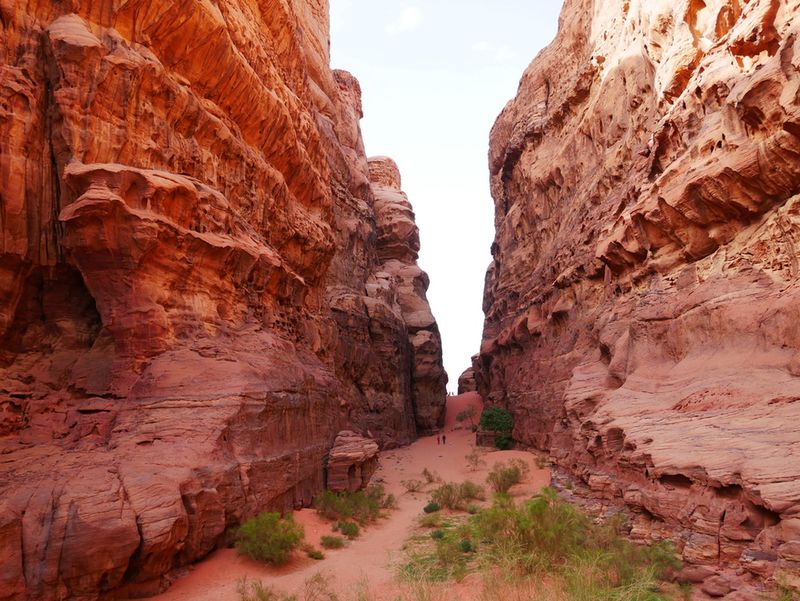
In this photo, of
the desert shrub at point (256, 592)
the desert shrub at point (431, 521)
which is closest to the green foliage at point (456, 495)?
the desert shrub at point (431, 521)

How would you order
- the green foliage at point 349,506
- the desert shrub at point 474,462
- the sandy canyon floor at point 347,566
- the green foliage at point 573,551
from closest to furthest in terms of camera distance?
the green foliage at point 573,551 < the sandy canyon floor at point 347,566 < the green foliage at point 349,506 < the desert shrub at point 474,462

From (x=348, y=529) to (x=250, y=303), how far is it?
6673 mm

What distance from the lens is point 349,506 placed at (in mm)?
13875

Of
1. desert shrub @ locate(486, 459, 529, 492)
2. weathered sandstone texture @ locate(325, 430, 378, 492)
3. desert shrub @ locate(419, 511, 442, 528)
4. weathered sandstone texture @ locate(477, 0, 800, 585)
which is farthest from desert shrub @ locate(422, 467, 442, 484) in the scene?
desert shrub @ locate(419, 511, 442, 528)

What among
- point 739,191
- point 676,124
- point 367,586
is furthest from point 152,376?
point 676,124

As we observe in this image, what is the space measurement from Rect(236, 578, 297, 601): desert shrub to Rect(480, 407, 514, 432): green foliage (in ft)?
67.3

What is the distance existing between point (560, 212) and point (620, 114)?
6.33 m

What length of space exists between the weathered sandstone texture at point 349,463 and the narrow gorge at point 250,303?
18cm

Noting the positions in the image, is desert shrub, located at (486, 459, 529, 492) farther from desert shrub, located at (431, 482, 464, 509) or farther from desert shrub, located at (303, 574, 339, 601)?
desert shrub, located at (303, 574, 339, 601)

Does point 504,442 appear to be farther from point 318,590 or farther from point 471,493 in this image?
point 318,590

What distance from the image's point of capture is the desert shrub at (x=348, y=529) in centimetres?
1215

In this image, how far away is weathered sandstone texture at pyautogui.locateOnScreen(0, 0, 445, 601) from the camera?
7.46 m

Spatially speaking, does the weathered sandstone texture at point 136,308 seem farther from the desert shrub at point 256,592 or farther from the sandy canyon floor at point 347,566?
the desert shrub at point 256,592

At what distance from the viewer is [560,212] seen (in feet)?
84.8
